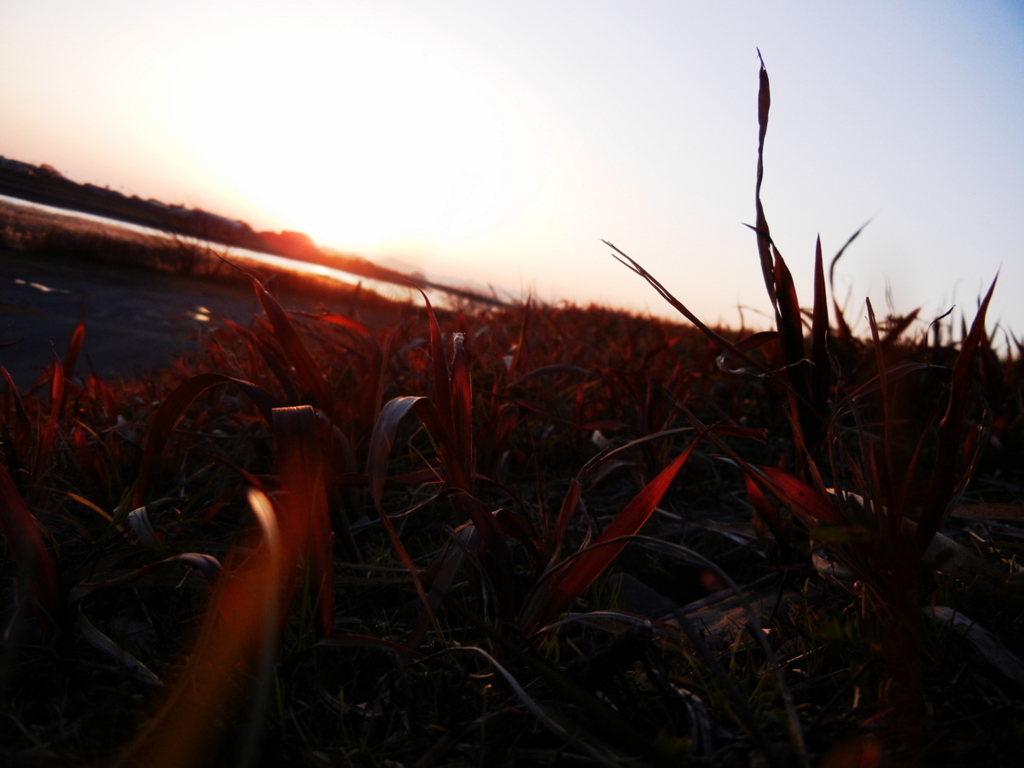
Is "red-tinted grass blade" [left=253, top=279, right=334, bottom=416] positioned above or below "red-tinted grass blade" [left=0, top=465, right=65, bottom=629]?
above

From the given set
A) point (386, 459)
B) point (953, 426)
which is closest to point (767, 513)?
point (953, 426)

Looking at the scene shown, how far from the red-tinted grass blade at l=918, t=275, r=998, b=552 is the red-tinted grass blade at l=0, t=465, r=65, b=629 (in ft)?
3.28

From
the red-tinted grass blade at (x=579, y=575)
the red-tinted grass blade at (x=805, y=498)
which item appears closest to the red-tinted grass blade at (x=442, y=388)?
the red-tinted grass blade at (x=579, y=575)

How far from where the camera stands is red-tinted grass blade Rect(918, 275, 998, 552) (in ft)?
1.96

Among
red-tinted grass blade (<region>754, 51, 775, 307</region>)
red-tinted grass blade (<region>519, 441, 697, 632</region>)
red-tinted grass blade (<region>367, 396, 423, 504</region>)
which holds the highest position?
red-tinted grass blade (<region>754, 51, 775, 307</region>)

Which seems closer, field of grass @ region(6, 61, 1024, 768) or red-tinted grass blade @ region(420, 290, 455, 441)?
field of grass @ region(6, 61, 1024, 768)

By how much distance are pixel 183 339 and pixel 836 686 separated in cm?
Result: 350

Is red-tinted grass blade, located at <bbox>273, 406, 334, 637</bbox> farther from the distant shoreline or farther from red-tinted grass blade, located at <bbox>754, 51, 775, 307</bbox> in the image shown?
the distant shoreline

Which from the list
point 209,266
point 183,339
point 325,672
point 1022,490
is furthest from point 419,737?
point 209,266

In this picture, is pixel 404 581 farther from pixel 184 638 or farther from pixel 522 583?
pixel 184 638

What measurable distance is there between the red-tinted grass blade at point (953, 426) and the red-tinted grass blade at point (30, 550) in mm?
1001

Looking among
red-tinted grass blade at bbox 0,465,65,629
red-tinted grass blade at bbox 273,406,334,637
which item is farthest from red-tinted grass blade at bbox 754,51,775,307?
red-tinted grass blade at bbox 0,465,65,629

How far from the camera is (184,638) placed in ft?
2.31

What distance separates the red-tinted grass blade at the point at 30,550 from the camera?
587mm
